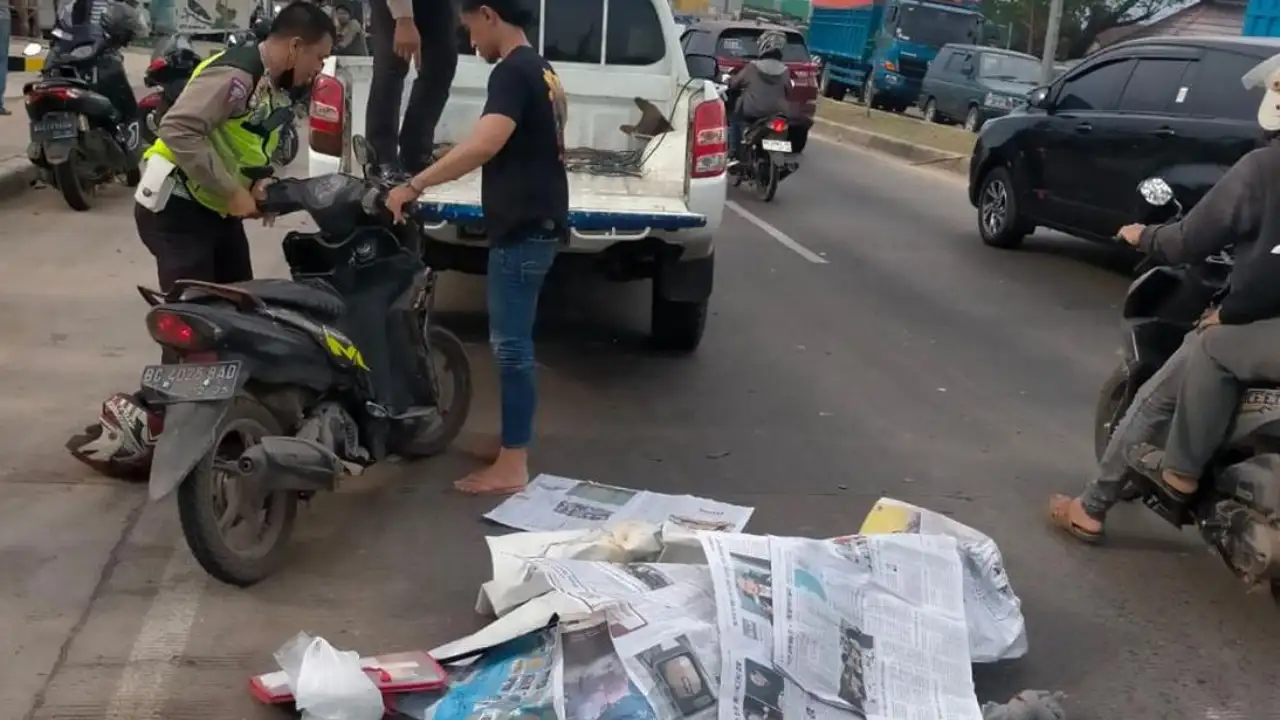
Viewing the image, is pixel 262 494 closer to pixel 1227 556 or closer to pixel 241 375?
pixel 241 375

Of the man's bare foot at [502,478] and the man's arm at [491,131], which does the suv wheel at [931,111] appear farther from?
the man's arm at [491,131]

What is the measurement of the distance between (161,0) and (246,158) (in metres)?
22.0

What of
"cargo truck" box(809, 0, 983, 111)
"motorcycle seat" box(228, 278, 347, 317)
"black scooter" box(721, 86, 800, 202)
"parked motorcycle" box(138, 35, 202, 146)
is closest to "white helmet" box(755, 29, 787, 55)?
"black scooter" box(721, 86, 800, 202)

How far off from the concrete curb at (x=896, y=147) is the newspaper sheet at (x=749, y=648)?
14324 millimetres

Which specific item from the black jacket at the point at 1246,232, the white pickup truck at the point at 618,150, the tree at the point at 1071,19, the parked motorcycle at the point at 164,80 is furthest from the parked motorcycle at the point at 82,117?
the tree at the point at 1071,19

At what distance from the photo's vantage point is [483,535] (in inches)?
172

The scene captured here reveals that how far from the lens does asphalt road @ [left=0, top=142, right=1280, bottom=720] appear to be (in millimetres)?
3592

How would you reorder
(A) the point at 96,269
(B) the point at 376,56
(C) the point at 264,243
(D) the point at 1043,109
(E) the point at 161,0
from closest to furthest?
(B) the point at 376,56 < (A) the point at 96,269 < (C) the point at 264,243 < (D) the point at 1043,109 < (E) the point at 161,0

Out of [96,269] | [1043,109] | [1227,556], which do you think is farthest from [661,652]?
[1043,109]

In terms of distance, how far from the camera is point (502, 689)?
10.1ft

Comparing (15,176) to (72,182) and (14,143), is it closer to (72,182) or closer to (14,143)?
(72,182)

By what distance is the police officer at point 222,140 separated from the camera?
407 cm

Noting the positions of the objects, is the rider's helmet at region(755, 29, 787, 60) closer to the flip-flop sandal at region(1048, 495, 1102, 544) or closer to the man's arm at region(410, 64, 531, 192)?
the flip-flop sandal at region(1048, 495, 1102, 544)

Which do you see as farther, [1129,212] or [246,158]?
[1129,212]
